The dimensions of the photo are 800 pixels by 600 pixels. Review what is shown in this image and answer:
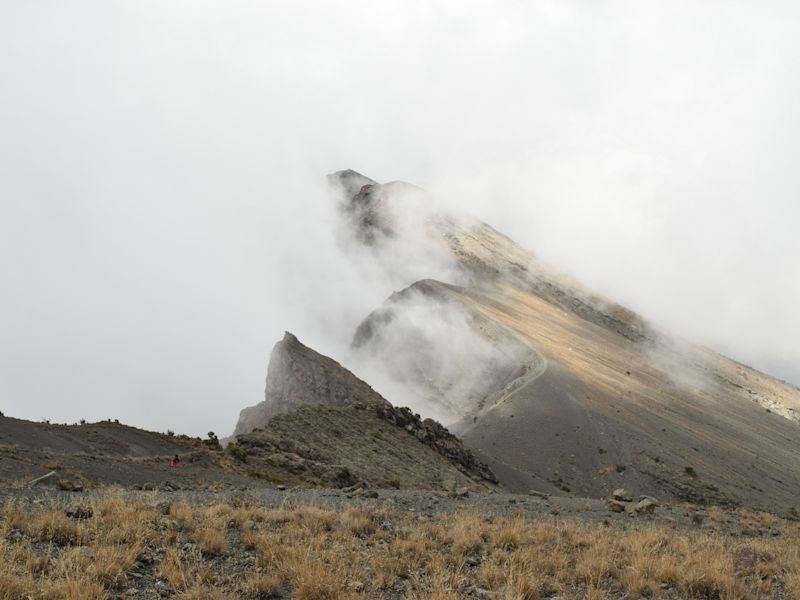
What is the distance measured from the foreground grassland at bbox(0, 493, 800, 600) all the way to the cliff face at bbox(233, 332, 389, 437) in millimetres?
44762

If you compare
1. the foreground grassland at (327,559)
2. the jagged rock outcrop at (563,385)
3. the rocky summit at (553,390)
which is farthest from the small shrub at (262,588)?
the jagged rock outcrop at (563,385)

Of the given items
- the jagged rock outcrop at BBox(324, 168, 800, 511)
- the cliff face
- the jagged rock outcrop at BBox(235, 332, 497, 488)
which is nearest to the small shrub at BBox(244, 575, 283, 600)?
the jagged rock outcrop at BBox(235, 332, 497, 488)

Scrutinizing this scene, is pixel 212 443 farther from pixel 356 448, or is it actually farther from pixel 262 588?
pixel 262 588

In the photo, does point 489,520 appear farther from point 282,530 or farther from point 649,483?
point 649,483

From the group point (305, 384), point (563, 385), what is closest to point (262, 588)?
point (305, 384)

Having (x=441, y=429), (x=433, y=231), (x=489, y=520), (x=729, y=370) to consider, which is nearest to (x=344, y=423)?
(x=441, y=429)

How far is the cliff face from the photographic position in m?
59.5

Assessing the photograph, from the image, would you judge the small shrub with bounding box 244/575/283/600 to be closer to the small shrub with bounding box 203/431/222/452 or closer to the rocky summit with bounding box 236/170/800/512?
the small shrub with bounding box 203/431/222/452

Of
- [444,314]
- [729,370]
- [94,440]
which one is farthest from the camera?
[729,370]

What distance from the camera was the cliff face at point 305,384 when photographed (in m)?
59.5

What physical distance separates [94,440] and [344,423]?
1685 centimetres

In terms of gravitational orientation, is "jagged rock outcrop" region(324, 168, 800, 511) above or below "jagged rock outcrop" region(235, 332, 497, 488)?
above

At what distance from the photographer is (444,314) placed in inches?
3671

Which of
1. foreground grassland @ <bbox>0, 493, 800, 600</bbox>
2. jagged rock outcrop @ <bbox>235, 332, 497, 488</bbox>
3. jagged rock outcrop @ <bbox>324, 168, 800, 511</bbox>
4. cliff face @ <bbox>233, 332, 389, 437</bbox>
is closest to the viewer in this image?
foreground grassland @ <bbox>0, 493, 800, 600</bbox>
